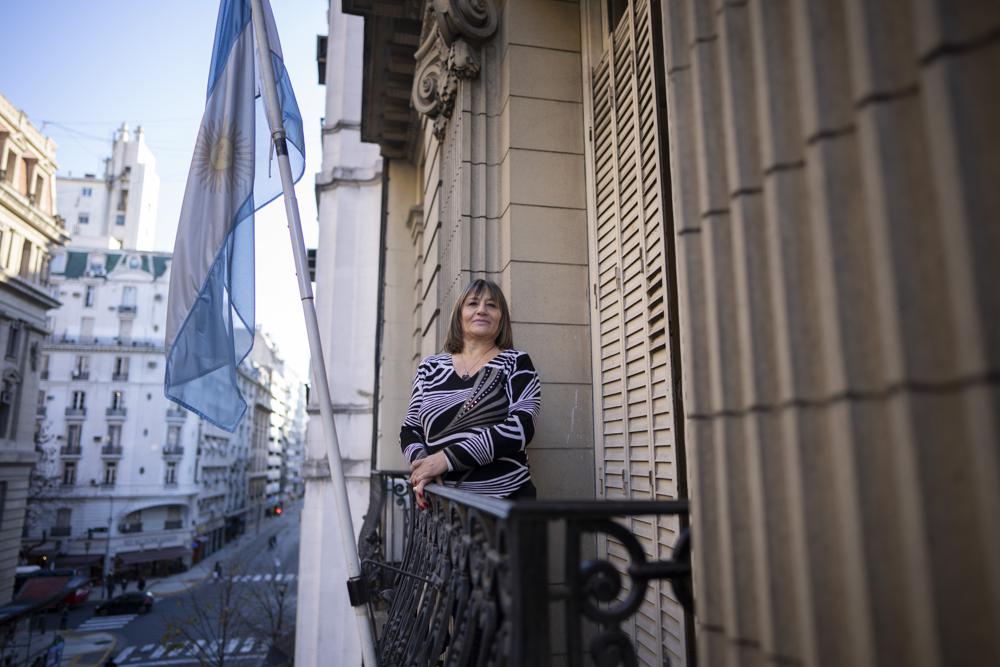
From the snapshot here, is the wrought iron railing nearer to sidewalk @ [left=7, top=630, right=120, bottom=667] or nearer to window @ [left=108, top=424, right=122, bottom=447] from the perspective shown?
sidewalk @ [left=7, top=630, right=120, bottom=667]

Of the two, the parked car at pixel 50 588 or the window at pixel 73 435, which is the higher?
the window at pixel 73 435

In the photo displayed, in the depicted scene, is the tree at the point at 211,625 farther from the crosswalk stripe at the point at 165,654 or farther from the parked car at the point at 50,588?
the parked car at the point at 50,588

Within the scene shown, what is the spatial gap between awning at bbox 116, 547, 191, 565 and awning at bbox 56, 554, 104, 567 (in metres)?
1.66

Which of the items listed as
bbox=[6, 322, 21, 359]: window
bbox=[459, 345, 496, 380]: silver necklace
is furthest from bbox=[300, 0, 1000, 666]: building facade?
bbox=[6, 322, 21, 359]: window

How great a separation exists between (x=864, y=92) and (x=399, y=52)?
838 centimetres

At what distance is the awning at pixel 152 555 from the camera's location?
46844mm

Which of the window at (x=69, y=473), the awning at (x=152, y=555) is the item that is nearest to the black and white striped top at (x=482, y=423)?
the awning at (x=152, y=555)

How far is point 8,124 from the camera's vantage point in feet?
98.4

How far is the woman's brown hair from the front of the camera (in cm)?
383

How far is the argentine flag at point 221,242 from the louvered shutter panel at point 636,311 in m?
2.45

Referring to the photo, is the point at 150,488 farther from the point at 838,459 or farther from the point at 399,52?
the point at 838,459

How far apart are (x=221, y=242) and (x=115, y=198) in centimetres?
7488

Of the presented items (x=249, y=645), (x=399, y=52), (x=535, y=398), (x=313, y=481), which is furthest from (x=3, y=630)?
(x=535, y=398)

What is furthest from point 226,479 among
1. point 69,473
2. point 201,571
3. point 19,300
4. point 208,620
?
point 208,620
